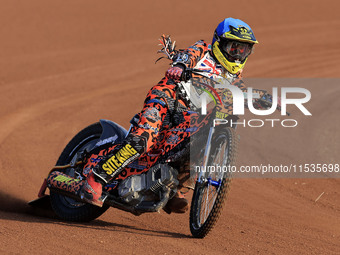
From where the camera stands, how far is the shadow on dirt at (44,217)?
23.7 ft

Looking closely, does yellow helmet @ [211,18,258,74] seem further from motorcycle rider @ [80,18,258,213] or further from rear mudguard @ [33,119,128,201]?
rear mudguard @ [33,119,128,201]

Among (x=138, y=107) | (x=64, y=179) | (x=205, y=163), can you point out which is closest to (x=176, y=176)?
(x=205, y=163)

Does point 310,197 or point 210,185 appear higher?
point 210,185

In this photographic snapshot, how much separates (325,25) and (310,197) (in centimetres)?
1810

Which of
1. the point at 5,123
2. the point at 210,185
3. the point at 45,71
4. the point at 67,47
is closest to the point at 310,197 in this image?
the point at 210,185

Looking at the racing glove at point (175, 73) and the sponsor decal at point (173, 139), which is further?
the sponsor decal at point (173, 139)

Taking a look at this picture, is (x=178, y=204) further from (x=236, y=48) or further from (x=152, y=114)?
(x=236, y=48)

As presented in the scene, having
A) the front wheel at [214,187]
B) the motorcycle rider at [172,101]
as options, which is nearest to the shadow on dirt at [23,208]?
the motorcycle rider at [172,101]

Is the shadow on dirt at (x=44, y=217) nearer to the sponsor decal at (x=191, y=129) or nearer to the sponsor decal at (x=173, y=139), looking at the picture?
the sponsor decal at (x=173, y=139)

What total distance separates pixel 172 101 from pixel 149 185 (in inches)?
34.6

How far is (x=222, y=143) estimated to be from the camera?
6.84 m

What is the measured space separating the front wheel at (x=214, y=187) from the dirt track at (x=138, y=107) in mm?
189

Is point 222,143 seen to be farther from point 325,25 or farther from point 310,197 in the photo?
point 325,25

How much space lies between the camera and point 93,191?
725cm
